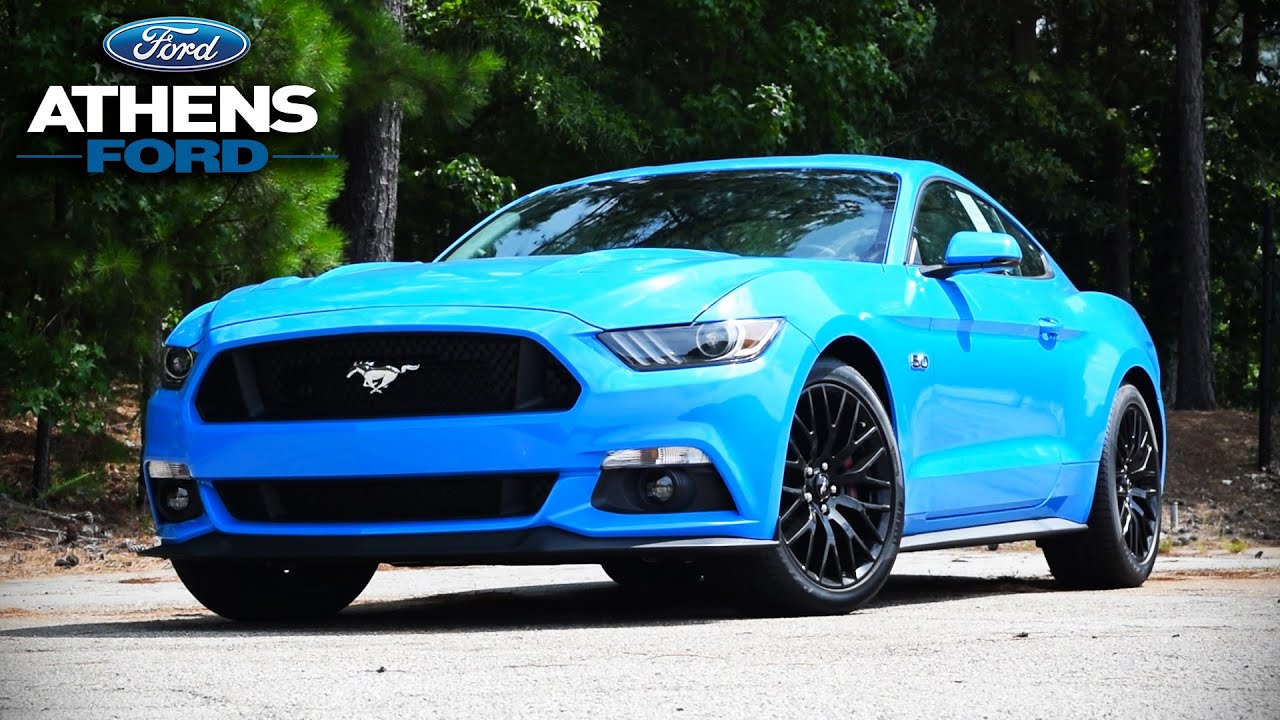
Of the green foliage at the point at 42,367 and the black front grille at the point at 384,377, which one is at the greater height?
the black front grille at the point at 384,377

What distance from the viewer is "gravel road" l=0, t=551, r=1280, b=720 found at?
380 cm

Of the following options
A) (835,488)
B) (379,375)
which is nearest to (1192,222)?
(835,488)

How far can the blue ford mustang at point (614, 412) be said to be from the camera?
5.30 metres

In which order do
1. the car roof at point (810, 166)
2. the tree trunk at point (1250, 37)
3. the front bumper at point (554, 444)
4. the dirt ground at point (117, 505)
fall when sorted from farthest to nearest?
1. the tree trunk at point (1250, 37)
2. the dirt ground at point (117, 505)
3. the car roof at point (810, 166)
4. the front bumper at point (554, 444)

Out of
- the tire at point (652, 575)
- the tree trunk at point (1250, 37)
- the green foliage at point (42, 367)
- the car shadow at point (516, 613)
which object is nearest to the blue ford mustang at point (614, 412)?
the car shadow at point (516, 613)

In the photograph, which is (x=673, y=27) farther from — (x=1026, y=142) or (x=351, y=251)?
(x=351, y=251)

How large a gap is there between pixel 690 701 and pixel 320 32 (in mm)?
10189

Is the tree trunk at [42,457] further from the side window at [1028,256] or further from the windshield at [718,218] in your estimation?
the side window at [1028,256]

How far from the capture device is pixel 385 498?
5465 millimetres

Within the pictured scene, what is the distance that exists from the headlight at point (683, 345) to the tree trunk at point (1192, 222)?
938 inches

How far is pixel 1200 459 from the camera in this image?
75.6ft

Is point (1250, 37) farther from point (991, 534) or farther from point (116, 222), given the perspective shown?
point (991, 534)

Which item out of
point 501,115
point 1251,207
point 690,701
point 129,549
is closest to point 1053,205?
point 1251,207

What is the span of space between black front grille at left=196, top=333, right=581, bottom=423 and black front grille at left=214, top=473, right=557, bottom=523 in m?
0.19
